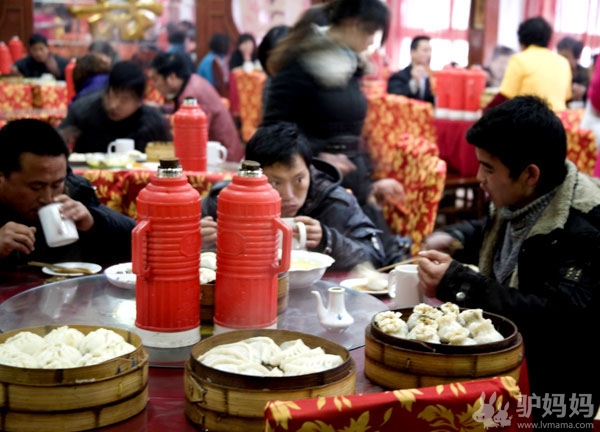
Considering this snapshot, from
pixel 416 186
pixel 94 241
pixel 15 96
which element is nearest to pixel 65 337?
pixel 94 241

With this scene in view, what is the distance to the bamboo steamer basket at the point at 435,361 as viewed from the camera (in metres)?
1.27

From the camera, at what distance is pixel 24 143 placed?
2227mm

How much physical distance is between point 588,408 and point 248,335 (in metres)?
0.84

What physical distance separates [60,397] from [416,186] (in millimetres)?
2151

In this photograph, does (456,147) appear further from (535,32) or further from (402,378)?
(402,378)

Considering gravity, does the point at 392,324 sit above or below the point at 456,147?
above

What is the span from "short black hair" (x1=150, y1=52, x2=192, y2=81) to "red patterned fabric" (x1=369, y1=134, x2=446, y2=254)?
2.48 metres

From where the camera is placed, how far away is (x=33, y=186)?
7.31 ft

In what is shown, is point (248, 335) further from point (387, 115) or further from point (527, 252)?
point (387, 115)

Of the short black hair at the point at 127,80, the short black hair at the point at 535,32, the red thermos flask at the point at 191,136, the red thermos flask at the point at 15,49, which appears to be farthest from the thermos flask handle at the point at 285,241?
the red thermos flask at the point at 15,49

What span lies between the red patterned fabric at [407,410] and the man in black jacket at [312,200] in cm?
113

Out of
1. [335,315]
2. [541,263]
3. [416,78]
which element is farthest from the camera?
[416,78]

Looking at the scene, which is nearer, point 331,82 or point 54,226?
point 54,226

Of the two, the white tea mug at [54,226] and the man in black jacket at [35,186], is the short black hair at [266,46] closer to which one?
the man in black jacket at [35,186]
